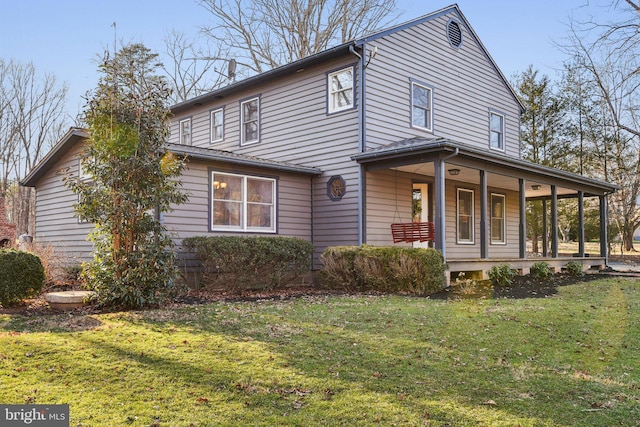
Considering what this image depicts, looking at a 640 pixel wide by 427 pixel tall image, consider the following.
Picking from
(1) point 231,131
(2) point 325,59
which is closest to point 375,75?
(2) point 325,59

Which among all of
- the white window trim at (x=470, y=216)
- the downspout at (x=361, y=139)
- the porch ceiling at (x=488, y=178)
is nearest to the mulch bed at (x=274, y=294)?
the downspout at (x=361, y=139)

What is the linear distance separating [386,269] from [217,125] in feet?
27.5

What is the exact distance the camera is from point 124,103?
761 centimetres

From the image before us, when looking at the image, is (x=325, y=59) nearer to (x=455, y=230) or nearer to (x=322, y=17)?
(x=455, y=230)

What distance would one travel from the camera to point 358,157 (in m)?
11.8

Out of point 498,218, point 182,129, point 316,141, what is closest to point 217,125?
point 182,129

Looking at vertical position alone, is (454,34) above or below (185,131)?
above

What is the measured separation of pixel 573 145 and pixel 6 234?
24148 mm

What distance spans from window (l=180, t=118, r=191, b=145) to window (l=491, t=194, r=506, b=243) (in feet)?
33.2

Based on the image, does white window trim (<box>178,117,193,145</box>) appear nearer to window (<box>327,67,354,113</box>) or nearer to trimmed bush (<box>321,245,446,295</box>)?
window (<box>327,67,354,113</box>)

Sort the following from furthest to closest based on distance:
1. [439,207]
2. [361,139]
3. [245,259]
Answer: [361,139] → [439,207] → [245,259]

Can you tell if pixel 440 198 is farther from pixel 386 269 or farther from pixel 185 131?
pixel 185 131

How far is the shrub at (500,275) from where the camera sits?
1174 centimetres

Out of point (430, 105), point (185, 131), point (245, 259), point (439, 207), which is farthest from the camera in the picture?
point (185, 131)
